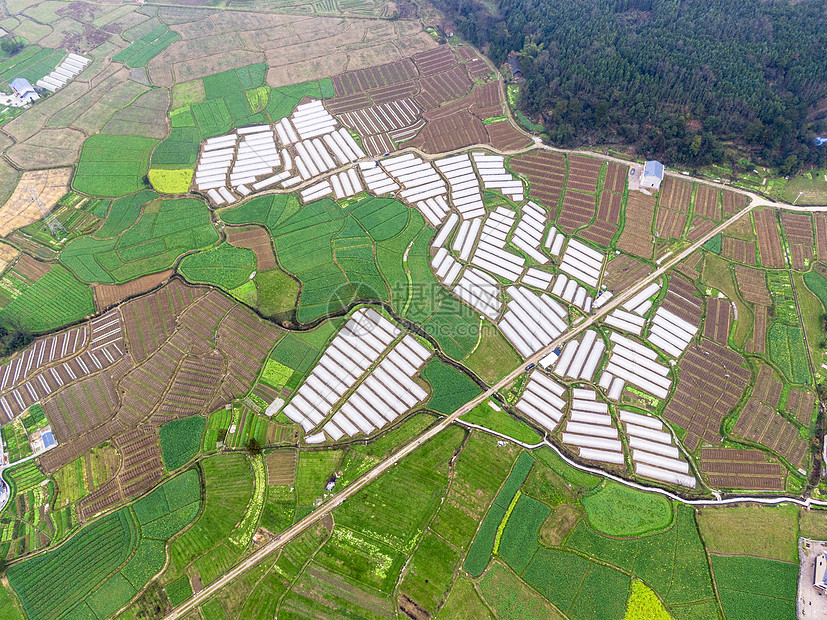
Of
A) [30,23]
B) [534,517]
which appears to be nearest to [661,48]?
[534,517]

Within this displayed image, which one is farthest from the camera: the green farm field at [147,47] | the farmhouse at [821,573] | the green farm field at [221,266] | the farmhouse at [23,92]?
the green farm field at [147,47]

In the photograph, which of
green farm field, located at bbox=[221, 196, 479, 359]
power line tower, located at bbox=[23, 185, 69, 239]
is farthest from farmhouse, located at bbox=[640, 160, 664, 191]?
power line tower, located at bbox=[23, 185, 69, 239]

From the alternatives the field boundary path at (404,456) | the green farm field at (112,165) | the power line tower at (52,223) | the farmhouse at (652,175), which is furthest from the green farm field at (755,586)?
the power line tower at (52,223)

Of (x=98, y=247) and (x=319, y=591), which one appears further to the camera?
(x=98, y=247)

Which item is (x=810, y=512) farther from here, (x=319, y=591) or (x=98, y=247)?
(x=98, y=247)

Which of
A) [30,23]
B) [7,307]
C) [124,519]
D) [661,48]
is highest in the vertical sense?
[30,23]

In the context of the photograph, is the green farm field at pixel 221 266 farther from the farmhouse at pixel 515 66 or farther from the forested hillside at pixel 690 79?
the farmhouse at pixel 515 66

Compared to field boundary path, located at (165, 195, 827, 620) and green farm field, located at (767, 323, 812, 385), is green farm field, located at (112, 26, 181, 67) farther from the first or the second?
green farm field, located at (767, 323, 812, 385)
